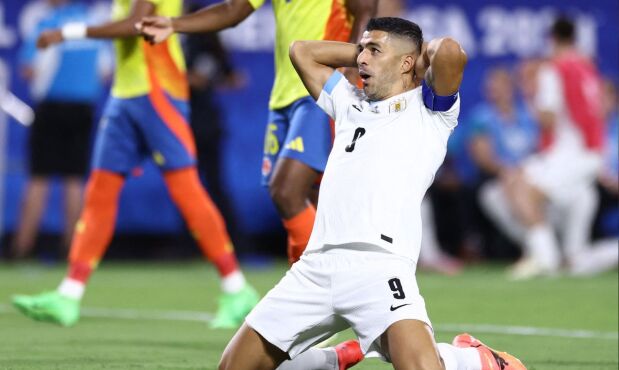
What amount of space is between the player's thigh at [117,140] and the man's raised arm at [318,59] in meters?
2.72

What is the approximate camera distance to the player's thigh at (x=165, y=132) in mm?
8484

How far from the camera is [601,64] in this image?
1519cm

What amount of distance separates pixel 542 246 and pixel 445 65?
25.7 feet

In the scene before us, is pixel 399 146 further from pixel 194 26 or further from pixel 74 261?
pixel 74 261

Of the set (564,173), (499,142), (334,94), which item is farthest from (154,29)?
(499,142)

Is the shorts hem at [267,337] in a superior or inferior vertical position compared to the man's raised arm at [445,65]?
inferior

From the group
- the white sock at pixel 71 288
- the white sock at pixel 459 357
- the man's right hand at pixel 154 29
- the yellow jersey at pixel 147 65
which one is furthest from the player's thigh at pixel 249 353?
the yellow jersey at pixel 147 65

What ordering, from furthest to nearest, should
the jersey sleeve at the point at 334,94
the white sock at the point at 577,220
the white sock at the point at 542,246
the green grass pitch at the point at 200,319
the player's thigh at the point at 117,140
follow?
the white sock at the point at 577,220 → the white sock at the point at 542,246 → the player's thigh at the point at 117,140 → the green grass pitch at the point at 200,319 → the jersey sleeve at the point at 334,94

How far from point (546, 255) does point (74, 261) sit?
19.0 ft

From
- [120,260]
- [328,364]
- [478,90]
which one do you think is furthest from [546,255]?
[328,364]

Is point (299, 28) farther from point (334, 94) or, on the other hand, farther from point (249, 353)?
point (249, 353)

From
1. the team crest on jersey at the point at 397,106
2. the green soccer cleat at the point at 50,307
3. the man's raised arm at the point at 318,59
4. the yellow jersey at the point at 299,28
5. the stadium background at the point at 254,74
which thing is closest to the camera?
the team crest on jersey at the point at 397,106

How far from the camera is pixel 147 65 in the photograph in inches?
337

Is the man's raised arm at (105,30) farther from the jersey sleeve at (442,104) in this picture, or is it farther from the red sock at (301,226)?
the jersey sleeve at (442,104)
